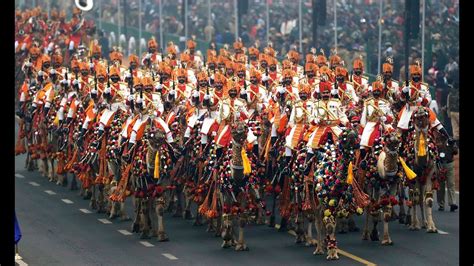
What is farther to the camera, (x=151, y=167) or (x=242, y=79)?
(x=242, y=79)

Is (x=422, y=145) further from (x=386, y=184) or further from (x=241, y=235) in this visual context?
(x=241, y=235)

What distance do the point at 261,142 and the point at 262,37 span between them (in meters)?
27.7

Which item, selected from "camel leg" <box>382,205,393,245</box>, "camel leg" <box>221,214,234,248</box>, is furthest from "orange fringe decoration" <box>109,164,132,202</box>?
"camel leg" <box>382,205,393,245</box>

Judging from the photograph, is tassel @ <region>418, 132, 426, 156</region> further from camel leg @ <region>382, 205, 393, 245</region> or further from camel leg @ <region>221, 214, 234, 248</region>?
camel leg @ <region>221, 214, 234, 248</region>

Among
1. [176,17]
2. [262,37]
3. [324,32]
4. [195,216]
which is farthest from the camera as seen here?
[176,17]

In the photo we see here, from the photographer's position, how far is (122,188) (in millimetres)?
35125

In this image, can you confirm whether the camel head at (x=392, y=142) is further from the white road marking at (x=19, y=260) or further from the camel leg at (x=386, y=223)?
the white road marking at (x=19, y=260)

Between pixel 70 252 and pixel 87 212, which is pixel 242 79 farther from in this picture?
pixel 70 252

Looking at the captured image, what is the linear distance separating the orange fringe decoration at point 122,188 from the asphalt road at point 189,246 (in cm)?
72

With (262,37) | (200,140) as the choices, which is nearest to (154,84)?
(200,140)

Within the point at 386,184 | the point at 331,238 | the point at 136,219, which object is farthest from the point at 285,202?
the point at 136,219

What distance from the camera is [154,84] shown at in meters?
37.4

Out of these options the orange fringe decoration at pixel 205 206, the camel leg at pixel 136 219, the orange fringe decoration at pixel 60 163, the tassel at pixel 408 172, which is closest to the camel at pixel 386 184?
the tassel at pixel 408 172

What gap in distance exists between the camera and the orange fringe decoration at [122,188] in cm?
3494
